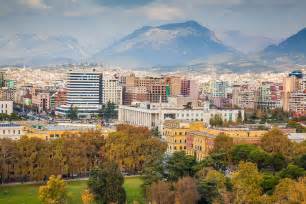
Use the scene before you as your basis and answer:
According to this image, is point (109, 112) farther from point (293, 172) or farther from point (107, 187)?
point (107, 187)

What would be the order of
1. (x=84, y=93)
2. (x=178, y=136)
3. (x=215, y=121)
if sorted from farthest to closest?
1. (x=84, y=93)
2. (x=215, y=121)
3. (x=178, y=136)

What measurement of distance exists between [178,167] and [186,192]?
418 centimetres

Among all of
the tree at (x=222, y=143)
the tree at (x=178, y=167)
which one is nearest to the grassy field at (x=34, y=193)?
the tree at (x=178, y=167)

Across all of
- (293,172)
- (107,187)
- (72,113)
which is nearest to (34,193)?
(107,187)

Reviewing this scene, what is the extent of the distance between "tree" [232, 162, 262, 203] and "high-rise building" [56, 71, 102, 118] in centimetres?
4457

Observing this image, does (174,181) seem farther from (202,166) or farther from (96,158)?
(96,158)

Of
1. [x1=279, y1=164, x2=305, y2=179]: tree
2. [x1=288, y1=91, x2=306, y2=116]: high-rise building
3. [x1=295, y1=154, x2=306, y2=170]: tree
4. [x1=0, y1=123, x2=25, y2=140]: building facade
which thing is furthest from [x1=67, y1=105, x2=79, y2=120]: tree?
[x1=279, y1=164, x2=305, y2=179]: tree

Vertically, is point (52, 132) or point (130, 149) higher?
point (52, 132)

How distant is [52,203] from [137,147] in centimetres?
1180

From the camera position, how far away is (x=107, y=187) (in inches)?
995

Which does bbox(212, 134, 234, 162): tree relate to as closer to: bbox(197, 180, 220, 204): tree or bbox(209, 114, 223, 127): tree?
bbox(197, 180, 220, 204): tree

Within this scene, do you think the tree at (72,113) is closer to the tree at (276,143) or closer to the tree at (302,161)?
the tree at (276,143)

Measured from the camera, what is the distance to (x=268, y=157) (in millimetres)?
31688

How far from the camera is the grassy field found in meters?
27.1
